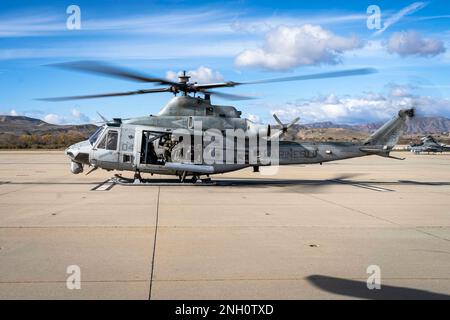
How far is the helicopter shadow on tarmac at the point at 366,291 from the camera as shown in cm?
557

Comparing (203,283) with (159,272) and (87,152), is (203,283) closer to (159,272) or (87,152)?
(159,272)

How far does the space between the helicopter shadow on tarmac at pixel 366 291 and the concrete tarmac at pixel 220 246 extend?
0.05 feet

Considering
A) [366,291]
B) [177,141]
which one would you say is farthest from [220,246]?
[177,141]

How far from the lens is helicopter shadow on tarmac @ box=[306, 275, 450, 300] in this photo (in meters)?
5.57

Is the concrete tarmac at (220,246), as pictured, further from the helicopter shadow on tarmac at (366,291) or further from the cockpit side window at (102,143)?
the cockpit side window at (102,143)

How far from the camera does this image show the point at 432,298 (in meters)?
5.52

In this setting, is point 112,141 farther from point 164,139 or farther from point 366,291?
point 366,291

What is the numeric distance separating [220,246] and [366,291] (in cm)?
292

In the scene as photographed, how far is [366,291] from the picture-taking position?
575 cm

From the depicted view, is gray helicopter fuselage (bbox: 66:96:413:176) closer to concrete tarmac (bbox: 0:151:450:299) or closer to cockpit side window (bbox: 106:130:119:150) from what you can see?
cockpit side window (bbox: 106:130:119:150)

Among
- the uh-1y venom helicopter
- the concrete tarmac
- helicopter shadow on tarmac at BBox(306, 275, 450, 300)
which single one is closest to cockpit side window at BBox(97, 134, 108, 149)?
the uh-1y venom helicopter
